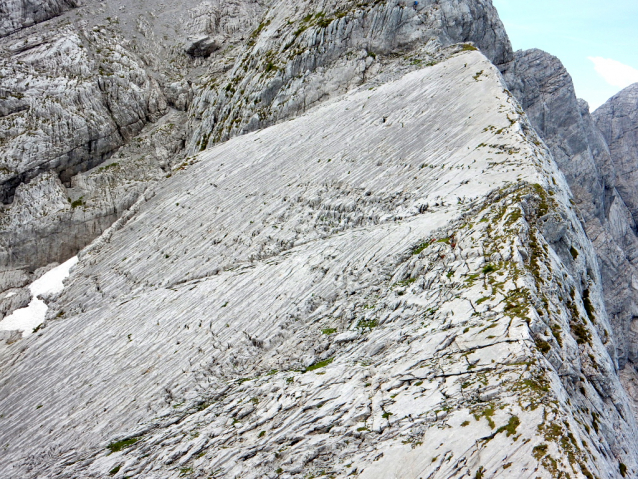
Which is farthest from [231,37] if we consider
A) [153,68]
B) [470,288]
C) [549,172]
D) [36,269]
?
[470,288]

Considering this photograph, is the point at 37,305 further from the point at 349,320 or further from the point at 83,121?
the point at 349,320

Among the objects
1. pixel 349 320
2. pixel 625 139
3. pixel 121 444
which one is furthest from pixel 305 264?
pixel 625 139

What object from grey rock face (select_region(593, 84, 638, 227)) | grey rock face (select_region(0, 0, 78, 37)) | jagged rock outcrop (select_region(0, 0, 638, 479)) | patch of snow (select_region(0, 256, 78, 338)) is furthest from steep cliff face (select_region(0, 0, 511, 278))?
grey rock face (select_region(593, 84, 638, 227))

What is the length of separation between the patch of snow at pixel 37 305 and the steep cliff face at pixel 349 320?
2.97m

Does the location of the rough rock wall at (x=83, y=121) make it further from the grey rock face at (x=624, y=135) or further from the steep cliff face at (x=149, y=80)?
the grey rock face at (x=624, y=135)

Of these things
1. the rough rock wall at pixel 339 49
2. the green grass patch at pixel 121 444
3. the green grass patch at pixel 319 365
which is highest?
the rough rock wall at pixel 339 49

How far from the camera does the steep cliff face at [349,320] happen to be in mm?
14383

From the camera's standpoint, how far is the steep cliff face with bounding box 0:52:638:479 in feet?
47.2

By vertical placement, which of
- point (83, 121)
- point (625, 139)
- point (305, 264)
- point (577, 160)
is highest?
point (83, 121)

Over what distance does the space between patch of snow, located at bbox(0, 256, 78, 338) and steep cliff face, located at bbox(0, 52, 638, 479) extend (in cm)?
297

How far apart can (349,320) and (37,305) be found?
1244 inches

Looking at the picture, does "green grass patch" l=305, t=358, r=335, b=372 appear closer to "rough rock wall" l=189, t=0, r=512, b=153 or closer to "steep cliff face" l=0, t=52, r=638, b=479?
"steep cliff face" l=0, t=52, r=638, b=479

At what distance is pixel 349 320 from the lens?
21469 mm

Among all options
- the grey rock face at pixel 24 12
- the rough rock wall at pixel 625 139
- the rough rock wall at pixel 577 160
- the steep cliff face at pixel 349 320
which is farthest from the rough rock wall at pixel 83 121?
the rough rock wall at pixel 625 139
